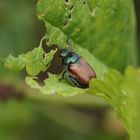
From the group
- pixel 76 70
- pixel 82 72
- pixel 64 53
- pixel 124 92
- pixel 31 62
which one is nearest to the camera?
pixel 124 92

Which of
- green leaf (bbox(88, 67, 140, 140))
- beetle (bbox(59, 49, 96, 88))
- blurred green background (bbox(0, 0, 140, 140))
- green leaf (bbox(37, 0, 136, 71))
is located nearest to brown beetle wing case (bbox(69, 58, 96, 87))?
beetle (bbox(59, 49, 96, 88))

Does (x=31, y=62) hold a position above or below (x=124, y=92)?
above

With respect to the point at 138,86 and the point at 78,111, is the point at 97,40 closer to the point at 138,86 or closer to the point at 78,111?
the point at 138,86

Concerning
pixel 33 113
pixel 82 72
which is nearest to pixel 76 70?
pixel 82 72

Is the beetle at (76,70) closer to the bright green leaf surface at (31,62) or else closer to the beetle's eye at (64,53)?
the beetle's eye at (64,53)

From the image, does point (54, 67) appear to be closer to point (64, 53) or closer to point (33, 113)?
point (64, 53)

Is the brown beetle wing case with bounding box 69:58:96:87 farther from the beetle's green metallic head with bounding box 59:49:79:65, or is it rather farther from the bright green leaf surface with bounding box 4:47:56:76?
the bright green leaf surface with bounding box 4:47:56:76

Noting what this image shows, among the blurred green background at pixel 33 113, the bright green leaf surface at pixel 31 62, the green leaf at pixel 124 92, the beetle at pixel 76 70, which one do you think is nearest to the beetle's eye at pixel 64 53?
the beetle at pixel 76 70
